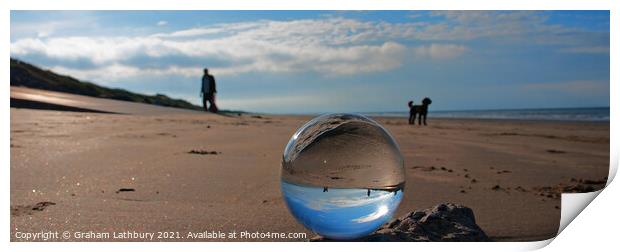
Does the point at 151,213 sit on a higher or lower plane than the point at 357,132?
lower

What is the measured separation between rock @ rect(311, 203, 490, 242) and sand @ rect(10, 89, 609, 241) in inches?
11.7

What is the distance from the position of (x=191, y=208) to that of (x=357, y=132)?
1551 millimetres

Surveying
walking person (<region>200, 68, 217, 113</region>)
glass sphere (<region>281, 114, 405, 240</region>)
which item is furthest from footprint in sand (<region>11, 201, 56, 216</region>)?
walking person (<region>200, 68, 217, 113</region>)

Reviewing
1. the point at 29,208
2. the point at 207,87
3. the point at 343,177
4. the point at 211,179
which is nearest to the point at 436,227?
the point at 343,177

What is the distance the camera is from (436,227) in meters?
3.19

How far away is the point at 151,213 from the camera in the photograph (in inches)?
145

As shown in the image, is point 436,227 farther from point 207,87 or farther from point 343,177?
point 207,87

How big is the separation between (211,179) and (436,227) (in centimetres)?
217

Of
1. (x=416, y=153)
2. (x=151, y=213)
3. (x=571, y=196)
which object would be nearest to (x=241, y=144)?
(x=416, y=153)

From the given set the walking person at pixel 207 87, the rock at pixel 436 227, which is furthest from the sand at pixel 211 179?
the walking person at pixel 207 87

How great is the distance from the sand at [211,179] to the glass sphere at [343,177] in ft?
2.03
